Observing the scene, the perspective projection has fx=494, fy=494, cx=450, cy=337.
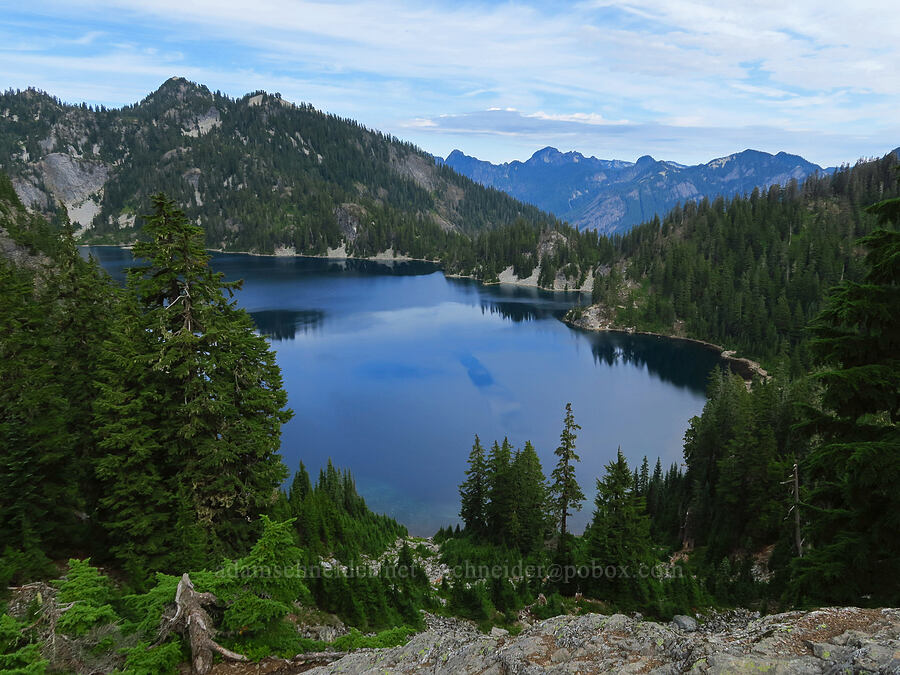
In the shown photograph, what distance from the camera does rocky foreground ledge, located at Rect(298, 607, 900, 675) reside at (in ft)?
25.6

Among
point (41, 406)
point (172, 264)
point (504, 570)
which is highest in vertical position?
point (172, 264)

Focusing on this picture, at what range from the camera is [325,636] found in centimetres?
2000

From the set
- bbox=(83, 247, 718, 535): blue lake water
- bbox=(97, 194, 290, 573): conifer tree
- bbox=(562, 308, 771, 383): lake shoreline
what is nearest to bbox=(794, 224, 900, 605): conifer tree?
bbox=(97, 194, 290, 573): conifer tree

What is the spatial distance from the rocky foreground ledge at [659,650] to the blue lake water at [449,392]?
41861mm

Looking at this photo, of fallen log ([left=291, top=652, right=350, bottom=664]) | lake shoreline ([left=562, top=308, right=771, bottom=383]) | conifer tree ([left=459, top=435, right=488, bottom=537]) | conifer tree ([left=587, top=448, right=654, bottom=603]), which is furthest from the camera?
lake shoreline ([left=562, top=308, right=771, bottom=383])

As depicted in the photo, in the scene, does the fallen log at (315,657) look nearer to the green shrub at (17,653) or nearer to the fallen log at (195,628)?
the fallen log at (195,628)

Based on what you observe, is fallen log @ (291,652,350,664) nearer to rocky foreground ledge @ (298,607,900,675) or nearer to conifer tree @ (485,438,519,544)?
rocky foreground ledge @ (298,607,900,675)

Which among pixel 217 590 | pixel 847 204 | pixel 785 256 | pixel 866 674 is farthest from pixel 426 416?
pixel 847 204

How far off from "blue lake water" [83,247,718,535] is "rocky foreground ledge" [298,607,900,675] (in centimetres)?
4186

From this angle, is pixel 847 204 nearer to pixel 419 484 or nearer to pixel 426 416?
pixel 426 416

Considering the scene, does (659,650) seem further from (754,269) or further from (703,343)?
(754,269)

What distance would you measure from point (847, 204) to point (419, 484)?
204m

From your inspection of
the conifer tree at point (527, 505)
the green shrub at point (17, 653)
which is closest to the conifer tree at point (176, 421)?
the green shrub at point (17, 653)

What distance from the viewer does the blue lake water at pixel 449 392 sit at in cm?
6362
